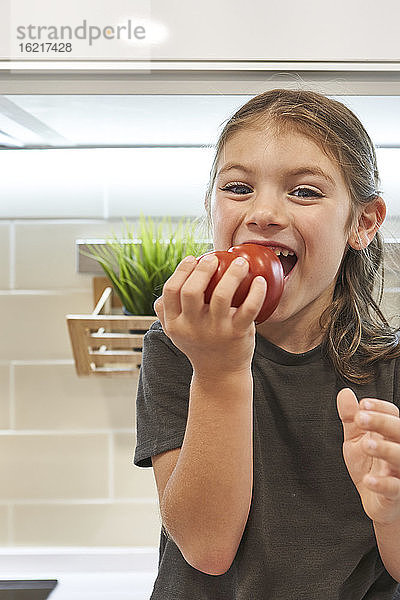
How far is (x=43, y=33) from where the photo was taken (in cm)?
88

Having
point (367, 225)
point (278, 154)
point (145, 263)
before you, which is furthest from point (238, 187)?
point (145, 263)

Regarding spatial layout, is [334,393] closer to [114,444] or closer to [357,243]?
[357,243]

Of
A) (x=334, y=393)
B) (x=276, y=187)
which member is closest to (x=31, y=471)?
(x=334, y=393)

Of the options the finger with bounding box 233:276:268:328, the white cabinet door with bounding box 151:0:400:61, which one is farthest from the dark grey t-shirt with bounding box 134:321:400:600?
the white cabinet door with bounding box 151:0:400:61

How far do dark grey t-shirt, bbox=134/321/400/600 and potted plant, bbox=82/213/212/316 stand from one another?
41 centimetres

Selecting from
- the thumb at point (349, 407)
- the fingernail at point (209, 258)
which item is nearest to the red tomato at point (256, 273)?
the fingernail at point (209, 258)

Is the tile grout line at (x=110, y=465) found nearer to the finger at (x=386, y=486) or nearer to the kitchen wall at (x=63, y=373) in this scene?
the kitchen wall at (x=63, y=373)

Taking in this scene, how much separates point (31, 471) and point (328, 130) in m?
0.91

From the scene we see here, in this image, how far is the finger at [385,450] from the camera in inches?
22.4

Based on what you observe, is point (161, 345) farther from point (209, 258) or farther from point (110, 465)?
point (110, 465)

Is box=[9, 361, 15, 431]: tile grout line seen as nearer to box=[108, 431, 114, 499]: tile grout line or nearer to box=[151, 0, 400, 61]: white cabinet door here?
box=[108, 431, 114, 499]: tile grout line

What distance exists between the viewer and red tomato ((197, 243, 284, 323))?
0.64 m

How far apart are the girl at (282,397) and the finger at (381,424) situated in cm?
13

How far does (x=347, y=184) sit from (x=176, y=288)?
0.30 metres
